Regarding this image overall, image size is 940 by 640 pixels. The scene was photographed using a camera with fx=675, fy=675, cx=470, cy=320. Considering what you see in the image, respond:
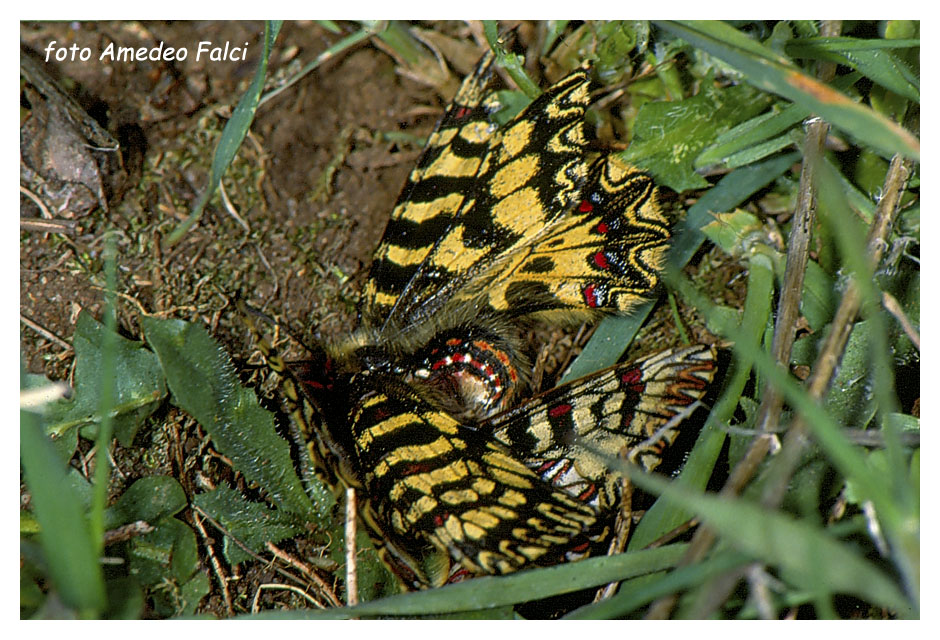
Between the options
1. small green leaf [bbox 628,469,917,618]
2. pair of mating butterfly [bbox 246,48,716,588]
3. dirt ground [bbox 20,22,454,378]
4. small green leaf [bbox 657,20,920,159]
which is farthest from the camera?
dirt ground [bbox 20,22,454,378]

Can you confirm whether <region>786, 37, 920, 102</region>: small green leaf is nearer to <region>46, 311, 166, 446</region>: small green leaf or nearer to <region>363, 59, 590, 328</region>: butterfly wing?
<region>363, 59, 590, 328</region>: butterfly wing

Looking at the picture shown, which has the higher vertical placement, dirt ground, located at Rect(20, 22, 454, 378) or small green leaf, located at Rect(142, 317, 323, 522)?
dirt ground, located at Rect(20, 22, 454, 378)

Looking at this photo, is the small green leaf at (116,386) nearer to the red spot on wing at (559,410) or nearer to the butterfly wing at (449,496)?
the butterfly wing at (449,496)

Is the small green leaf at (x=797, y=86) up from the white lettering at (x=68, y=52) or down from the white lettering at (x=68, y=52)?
down

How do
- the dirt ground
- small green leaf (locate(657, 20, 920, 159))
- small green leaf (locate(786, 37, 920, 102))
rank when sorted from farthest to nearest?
the dirt ground
small green leaf (locate(786, 37, 920, 102))
small green leaf (locate(657, 20, 920, 159))

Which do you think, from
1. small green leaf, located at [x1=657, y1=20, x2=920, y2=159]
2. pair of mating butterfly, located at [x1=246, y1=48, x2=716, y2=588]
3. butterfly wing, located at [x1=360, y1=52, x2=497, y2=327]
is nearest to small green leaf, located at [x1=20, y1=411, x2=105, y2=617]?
pair of mating butterfly, located at [x1=246, y1=48, x2=716, y2=588]

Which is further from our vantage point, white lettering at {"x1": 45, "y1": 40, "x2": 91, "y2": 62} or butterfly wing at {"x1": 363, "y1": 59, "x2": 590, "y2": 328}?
white lettering at {"x1": 45, "y1": 40, "x2": 91, "y2": 62}

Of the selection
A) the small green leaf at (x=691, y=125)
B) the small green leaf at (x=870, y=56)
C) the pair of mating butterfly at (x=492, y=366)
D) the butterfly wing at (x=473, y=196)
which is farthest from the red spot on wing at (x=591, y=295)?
the small green leaf at (x=870, y=56)
